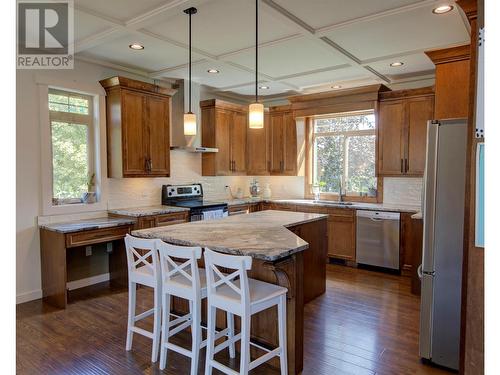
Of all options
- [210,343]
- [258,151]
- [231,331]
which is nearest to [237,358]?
[231,331]

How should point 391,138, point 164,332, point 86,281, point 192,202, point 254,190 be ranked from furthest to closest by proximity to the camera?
point 254,190
point 192,202
point 391,138
point 86,281
point 164,332

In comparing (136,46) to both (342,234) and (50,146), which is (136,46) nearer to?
(50,146)

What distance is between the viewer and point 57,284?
3572mm

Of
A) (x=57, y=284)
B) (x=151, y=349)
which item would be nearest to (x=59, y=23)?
(x=57, y=284)

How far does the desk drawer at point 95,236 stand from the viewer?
3549 mm

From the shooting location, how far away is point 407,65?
4.39 metres

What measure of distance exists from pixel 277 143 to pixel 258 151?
392 millimetres

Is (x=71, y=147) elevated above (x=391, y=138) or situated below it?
below

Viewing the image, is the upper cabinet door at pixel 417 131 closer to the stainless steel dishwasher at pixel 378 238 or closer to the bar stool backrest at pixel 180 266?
the stainless steel dishwasher at pixel 378 238

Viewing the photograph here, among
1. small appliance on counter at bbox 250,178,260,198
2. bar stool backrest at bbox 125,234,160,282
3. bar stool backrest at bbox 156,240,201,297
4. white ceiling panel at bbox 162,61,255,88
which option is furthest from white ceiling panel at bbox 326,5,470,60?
small appliance on counter at bbox 250,178,260,198

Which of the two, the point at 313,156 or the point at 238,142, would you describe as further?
the point at 313,156

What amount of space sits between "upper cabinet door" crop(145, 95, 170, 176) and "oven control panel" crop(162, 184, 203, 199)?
1.21 feet

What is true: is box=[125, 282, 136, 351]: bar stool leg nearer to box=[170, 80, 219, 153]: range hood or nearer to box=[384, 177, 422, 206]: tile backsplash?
box=[170, 80, 219, 153]: range hood
